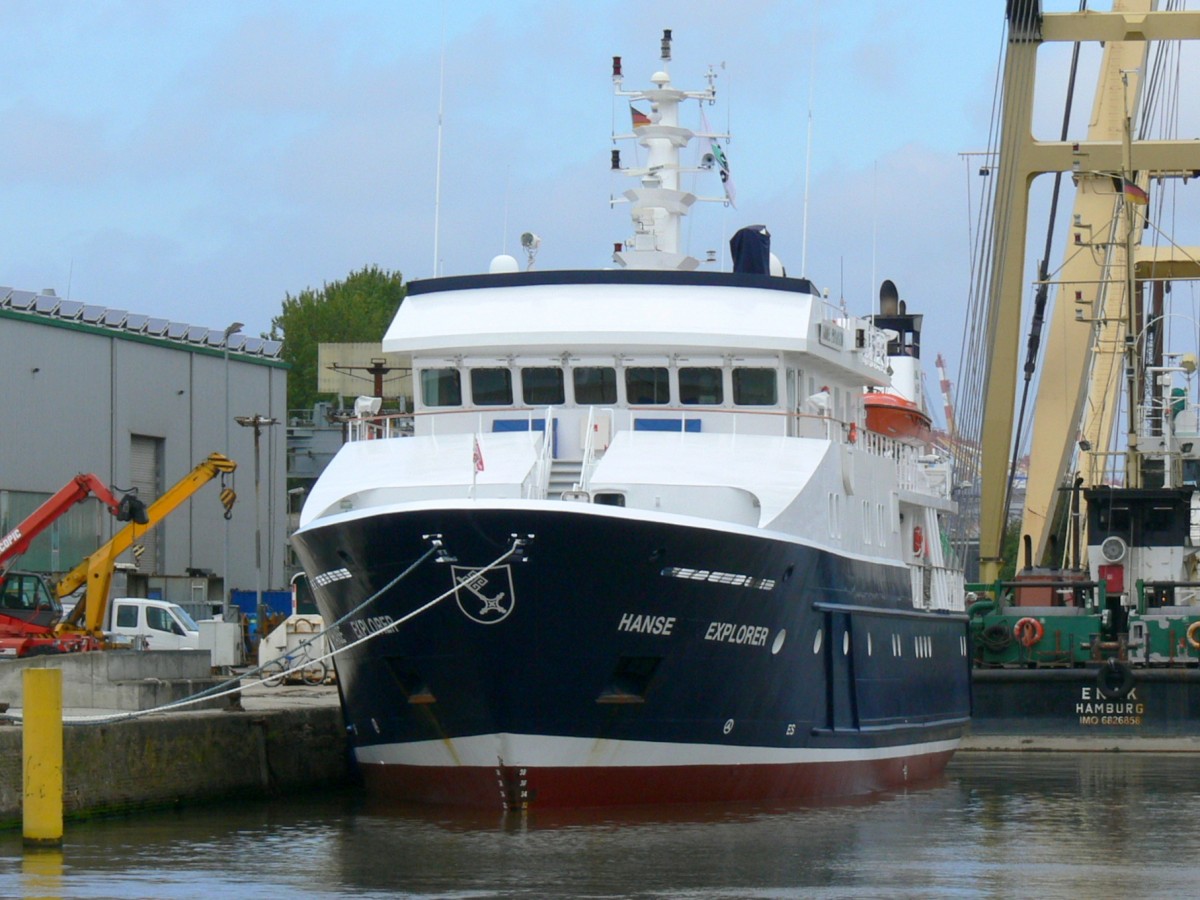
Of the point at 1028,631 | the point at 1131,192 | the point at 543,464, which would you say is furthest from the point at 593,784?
the point at 1131,192

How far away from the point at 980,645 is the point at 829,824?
41.4ft

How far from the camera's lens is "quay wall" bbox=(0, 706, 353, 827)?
1783 centimetres

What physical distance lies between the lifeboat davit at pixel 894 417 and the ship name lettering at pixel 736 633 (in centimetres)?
785

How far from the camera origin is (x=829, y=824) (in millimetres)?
19016

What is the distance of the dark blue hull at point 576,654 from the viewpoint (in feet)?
57.9

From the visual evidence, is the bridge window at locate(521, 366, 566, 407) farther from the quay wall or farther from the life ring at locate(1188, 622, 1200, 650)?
the life ring at locate(1188, 622, 1200, 650)

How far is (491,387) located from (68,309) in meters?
28.0

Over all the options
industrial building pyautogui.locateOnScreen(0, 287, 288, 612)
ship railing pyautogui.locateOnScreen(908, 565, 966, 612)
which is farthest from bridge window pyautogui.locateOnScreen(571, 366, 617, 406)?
industrial building pyautogui.locateOnScreen(0, 287, 288, 612)

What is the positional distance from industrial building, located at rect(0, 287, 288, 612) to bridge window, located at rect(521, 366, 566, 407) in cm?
2188

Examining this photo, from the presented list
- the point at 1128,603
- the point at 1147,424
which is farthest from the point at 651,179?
the point at 1147,424

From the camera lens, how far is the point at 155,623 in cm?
3738

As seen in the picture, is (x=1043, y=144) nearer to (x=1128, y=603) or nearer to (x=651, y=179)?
(x=1128, y=603)

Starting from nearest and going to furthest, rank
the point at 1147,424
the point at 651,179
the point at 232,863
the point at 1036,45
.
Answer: the point at 232,863
the point at 651,179
the point at 1036,45
the point at 1147,424

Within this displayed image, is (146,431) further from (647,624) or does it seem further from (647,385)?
(647,624)
